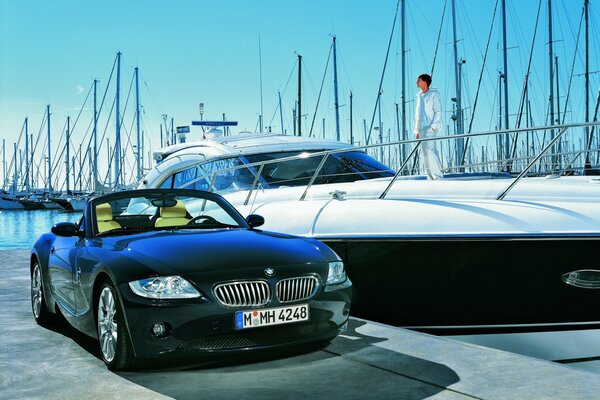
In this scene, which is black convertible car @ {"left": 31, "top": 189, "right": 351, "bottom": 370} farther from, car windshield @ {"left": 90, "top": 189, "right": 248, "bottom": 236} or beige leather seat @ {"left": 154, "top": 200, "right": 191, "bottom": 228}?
beige leather seat @ {"left": 154, "top": 200, "right": 191, "bottom": 228}

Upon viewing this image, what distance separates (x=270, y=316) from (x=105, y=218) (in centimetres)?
236

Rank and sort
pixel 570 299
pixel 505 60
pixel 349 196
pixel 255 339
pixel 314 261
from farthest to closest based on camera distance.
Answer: pixel 505 60
pixel 349 196
pixel 570 299
pixel 314 261
pixel 255 339

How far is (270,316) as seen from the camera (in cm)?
503

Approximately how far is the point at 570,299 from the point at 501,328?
2.21ft

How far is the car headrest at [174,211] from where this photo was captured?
693 cm

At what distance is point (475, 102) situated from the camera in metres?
22.9

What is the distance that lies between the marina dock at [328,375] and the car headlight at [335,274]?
54cm

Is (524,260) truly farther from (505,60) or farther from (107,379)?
(505,60)

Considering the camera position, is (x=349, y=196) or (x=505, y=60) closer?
(x=349, y=196)

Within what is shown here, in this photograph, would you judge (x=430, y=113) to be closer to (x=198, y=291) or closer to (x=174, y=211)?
(x=174, y=211)

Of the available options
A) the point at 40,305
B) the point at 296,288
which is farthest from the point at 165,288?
the point at 40,305

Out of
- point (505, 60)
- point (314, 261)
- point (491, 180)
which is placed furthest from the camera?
point (505, 60)

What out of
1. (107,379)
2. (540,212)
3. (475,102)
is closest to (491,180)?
(540,212)

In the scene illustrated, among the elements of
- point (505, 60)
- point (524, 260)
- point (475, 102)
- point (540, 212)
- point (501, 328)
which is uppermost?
point (505, 60)
